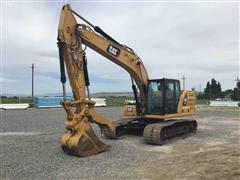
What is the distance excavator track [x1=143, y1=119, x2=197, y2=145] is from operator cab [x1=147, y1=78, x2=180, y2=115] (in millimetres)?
599

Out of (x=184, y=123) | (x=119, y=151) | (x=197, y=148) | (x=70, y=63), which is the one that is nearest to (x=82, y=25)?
(x=70, y=63)

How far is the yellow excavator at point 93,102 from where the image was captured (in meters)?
8.67

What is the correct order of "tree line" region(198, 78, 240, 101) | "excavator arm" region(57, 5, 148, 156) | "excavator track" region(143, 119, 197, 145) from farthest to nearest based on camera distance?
"tree line" region(198, 78, 240, 101) → "excavator track" region(143, 119, 197, 145) → "excavator arm" region(57, 5, 148, 156)

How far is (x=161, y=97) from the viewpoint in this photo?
11.8 m

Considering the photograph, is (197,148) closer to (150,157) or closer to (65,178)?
(150,157)

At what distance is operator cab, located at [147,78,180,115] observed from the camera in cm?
1176

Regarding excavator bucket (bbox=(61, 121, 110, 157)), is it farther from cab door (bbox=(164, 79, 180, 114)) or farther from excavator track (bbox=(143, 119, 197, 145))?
cab door (bbox=(164, 79, 180, 114))

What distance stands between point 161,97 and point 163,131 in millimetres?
1477

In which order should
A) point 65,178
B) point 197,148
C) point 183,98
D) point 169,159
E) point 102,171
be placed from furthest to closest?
1. point 183,98
2. point 197,148
3. point 169,159
4. point 102,171
5. point 65,178

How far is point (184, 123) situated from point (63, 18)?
22.2 ft

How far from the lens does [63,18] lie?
8977 mm

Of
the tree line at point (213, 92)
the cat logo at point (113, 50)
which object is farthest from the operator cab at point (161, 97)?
the tree line at point (213, 92)

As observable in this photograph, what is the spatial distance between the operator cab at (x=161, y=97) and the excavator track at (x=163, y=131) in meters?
0.60

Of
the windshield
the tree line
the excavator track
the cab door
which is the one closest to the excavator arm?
the excavator track
